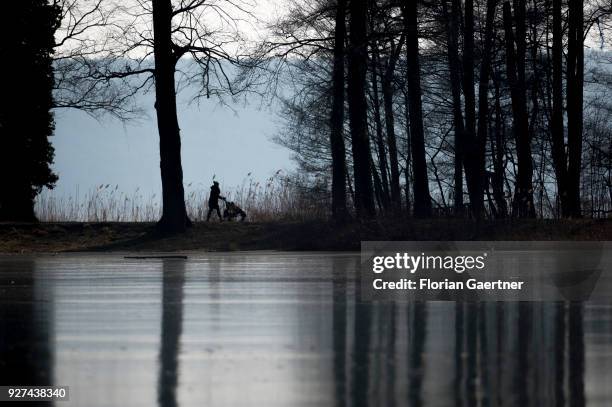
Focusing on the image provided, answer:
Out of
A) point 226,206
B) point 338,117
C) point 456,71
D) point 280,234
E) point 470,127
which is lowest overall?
point 280,234

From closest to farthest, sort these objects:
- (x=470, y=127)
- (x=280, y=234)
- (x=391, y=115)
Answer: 1. (x=280, y=234)
2. (x=470, y=127)
3. (x=391, y=115)

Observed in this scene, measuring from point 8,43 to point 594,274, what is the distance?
106ft

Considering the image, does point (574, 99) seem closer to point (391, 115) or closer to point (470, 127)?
point (470, 127)

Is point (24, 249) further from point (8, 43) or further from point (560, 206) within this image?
point (560, 206)

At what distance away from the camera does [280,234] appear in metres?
36.3

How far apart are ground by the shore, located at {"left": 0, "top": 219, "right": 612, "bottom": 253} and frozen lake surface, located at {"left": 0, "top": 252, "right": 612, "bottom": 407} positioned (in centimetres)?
1852

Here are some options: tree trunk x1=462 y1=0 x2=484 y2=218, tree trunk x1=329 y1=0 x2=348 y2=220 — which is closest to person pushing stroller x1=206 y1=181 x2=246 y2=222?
tree trunk x1=329 y1=0 x2=348 y2=220

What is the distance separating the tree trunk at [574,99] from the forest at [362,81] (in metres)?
0.05

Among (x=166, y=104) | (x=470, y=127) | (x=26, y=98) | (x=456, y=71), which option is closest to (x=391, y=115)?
(x=470, y=127)

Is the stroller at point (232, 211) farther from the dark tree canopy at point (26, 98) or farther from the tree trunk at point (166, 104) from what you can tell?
the dark tree canopy at point (26, 98)

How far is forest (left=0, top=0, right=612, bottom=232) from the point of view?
131 ft

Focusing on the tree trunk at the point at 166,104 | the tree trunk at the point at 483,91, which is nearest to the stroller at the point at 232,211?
the tree trunk at the point at 166,104

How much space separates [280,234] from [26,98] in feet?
50.3

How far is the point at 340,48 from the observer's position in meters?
42.0
